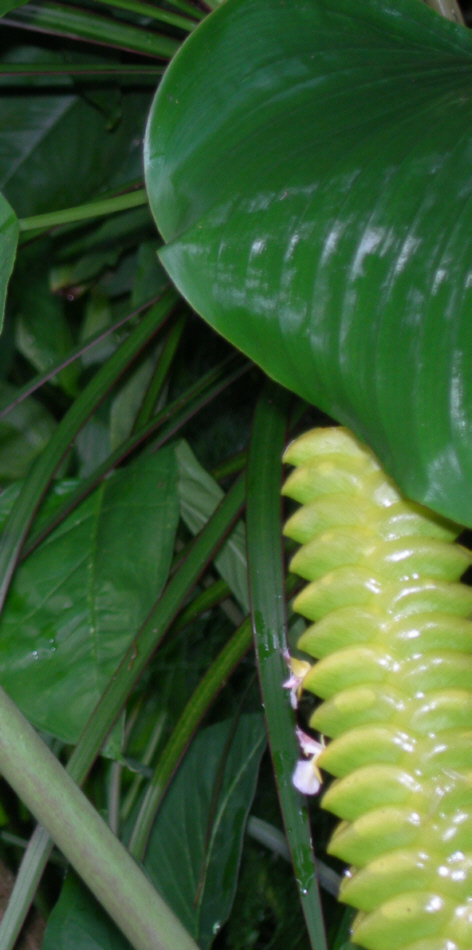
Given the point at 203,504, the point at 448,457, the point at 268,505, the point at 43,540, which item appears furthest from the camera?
the point at 203,504

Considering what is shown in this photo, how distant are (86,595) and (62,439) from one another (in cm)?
14

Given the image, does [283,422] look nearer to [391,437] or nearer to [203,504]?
[203,504]

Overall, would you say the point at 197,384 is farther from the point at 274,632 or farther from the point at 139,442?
the point at 274,632

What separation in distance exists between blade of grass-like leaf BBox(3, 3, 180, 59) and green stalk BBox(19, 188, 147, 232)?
0.14 meters

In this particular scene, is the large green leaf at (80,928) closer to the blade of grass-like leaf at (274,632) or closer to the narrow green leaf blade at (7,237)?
the blade of grass-like leaf at (274,632)

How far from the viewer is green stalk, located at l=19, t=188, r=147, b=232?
2.02 feet

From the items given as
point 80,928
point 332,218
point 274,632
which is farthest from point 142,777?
point 332,218

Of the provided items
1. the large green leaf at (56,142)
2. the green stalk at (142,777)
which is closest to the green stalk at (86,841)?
the green stalk at (142,777)

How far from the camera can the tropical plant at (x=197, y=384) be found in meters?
0.29

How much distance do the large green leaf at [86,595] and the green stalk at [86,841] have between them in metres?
0.27

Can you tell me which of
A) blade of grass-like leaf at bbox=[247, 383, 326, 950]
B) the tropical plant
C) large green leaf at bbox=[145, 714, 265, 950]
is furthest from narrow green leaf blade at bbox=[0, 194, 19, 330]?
large green leaf at bbox=[145, 714, 265, 950]

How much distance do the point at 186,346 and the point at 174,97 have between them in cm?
72

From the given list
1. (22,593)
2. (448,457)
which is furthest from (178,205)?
(22,593)

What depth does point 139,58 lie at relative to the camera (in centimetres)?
106
